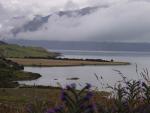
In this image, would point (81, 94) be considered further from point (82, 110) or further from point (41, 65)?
point (41, 65)

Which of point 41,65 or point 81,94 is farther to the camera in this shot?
point 41,65

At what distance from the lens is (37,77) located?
328ft

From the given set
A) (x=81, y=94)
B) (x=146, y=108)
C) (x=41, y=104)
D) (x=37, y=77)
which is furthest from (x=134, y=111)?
(x=37, y=77)

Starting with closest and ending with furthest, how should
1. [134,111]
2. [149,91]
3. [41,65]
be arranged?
1. [134,111]
2. [149,91]
3. [41,65]

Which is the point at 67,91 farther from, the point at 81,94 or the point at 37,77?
the point at 37,77

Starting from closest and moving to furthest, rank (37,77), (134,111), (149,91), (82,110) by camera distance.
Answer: (82,110) < (134,111) < (149,91) < (37,77)

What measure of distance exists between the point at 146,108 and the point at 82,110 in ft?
3.12

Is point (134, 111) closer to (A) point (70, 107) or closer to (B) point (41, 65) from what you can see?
(A) point (70, 107)

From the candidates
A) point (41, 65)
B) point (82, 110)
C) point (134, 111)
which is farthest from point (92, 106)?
point (41, 65)

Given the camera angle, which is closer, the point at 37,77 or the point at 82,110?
the point at 82,110

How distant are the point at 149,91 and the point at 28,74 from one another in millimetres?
96583

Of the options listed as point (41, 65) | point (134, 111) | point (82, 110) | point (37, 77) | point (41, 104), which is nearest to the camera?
point (82, 110)

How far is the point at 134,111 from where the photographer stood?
5.13 meters

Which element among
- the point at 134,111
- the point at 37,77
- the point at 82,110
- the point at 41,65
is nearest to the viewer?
the point at 82,110
